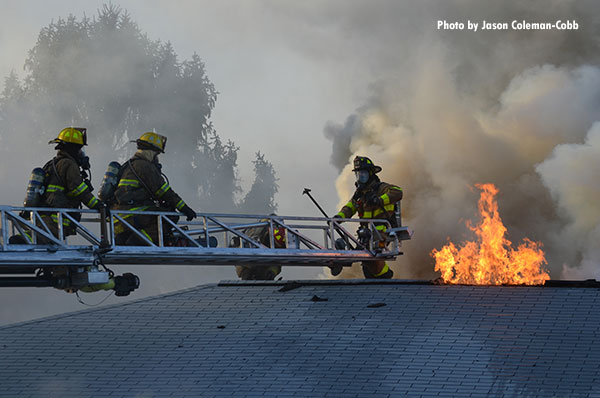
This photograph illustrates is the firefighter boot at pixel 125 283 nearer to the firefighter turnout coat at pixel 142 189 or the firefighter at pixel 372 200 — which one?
the firefighter turnout coat at pixel 142 189

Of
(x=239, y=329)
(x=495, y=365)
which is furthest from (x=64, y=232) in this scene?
(x=495, y=365)

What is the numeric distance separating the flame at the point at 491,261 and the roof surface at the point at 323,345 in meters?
0.60

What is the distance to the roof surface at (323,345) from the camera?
516 inches

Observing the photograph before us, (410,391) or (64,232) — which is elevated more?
(64,232)

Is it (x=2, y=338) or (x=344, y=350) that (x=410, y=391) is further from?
(x=2, y=338)

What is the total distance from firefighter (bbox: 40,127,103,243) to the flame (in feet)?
20.7

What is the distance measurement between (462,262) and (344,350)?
3.52 m

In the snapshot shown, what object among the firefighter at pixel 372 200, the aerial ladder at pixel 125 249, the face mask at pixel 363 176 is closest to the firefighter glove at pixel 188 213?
the aerial ladder at pixel 125 249

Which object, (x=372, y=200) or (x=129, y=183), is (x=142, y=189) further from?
(x=372, y=200)

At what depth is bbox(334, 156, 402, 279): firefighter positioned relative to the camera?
57.2ft

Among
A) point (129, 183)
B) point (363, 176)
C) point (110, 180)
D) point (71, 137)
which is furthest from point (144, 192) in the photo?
point (363, 176)

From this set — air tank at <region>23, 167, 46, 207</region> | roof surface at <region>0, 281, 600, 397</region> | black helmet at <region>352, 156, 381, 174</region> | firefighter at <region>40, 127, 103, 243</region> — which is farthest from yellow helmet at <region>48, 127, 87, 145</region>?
black helmet at <region>352, 156, 381, 174</region>

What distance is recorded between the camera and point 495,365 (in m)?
13.2

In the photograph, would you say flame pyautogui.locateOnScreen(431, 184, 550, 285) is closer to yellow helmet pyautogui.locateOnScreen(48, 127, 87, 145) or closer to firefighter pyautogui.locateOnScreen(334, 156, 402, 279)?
firefighter pyautogui.locateOnScreen(334, 156, 402, 279)
